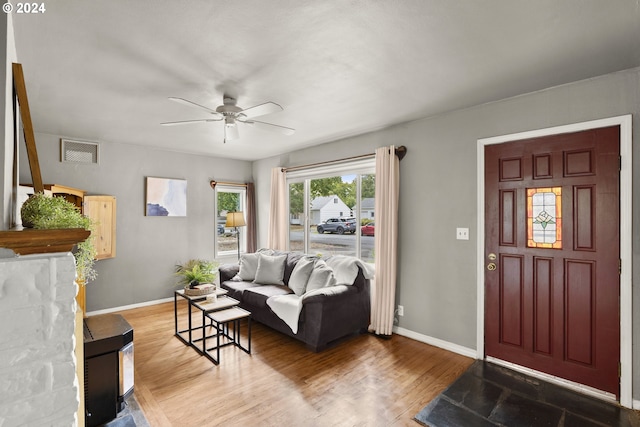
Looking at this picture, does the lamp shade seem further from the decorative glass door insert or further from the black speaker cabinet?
the decorative glass door insert

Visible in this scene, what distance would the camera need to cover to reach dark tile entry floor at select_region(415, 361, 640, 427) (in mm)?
2119

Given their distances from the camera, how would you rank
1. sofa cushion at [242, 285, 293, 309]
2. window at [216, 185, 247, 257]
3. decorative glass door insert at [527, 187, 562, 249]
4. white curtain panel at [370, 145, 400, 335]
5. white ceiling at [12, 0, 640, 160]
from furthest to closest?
1. window at [216, 185, 247, 257]
2. sofa cushion at [242, 285, 293, 309]
3. white curtain panel at [370, 145, 400, 335]
4. decorative glass door insert at [527, 187, 562, 249]
5. white ceiling at [12, 0, 640, 160]

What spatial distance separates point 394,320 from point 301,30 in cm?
325

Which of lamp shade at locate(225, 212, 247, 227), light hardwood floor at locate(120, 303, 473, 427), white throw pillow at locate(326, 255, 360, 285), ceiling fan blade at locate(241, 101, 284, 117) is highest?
ceiling fan blade at locate(241, 101, 284, 117)

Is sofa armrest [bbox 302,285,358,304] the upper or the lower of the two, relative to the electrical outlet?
lower

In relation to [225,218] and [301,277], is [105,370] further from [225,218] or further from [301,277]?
[225,218]

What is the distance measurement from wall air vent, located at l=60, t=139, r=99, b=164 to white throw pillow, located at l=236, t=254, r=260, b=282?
2.61 meters

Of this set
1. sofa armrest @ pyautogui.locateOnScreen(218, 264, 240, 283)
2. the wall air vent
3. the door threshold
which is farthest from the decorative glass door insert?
the wall air vent

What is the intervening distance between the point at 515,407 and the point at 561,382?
66 cm

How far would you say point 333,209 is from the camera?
4727 millimetres

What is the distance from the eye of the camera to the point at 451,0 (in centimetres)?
155

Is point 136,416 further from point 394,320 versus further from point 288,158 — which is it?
point 288,158

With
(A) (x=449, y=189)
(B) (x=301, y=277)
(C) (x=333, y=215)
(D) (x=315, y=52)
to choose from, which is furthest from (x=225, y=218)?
(D) (x=315, y=52)

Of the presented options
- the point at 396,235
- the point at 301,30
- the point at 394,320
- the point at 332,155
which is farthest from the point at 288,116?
the point at 394,320
